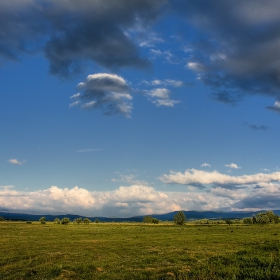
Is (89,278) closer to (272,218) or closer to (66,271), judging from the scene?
(66,271)

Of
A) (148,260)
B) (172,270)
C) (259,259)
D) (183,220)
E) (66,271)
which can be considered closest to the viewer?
(259,259)

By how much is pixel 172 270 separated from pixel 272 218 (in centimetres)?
16479

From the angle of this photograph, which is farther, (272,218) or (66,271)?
(272,218)

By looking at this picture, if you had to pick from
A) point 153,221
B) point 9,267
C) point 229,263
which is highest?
point 229,263

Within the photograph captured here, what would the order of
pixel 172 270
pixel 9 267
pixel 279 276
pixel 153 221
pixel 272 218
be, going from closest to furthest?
pixel 279 276 → pixel 172 270 → pixel 9 267 → pixel 272 218 → pixel 153 221

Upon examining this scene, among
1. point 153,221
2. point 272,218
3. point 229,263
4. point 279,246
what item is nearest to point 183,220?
point 153,221

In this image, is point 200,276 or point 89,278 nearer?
point 200,276

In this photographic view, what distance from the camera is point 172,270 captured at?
18828 mm

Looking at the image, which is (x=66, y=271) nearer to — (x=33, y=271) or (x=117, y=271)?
(x=33, y=271)

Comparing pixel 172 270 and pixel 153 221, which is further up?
pixel 172 270

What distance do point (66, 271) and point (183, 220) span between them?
Answer: 127192 millimetres

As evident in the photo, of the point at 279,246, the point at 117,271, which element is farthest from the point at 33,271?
the point at 279,246

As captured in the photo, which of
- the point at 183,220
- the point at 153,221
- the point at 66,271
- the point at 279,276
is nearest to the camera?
the point at 279,276

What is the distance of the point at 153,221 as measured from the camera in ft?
592
